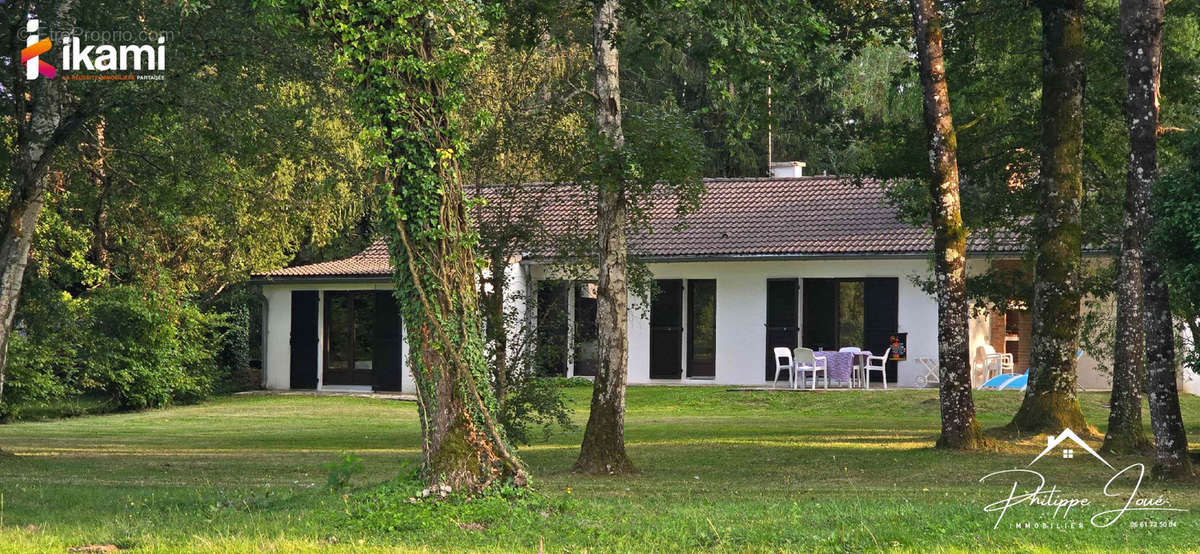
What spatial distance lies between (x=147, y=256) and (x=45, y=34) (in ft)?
31.0

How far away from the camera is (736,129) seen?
13.5m

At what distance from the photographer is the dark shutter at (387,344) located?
3003 cm

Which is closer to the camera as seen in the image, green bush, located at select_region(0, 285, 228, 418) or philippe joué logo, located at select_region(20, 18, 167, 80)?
philippe joué logo, located at select_region(20, 18, 167, 80)

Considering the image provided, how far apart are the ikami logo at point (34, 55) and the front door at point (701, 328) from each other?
54.9ft

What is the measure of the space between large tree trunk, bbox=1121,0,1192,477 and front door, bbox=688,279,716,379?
16.9 meters

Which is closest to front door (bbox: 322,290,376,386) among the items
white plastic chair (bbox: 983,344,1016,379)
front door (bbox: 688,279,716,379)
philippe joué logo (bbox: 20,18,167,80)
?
front door (bbox: 688,279,716,379)

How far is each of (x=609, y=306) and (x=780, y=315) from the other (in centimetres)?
1468

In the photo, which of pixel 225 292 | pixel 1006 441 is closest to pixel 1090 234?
pixel 1006 441

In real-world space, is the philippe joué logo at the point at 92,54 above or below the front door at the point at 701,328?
above

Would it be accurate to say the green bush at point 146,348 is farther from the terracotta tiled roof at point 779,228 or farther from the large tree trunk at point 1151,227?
the large tree trunk at point 1151,227

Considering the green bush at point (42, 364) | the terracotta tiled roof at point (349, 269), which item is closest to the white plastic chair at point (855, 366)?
the terracotta tiled roof at point (349, 269)

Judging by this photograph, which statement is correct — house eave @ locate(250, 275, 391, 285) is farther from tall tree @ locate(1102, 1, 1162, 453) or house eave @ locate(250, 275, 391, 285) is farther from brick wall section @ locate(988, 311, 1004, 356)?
tall tree @ locate(1102, 1, 1162, 453)

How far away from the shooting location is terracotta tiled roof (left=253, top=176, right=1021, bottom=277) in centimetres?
2694

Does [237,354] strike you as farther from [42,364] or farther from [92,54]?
[92,54]
